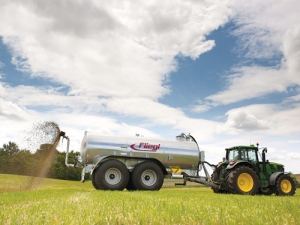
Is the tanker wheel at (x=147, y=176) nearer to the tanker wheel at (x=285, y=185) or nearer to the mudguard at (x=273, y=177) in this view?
the mudguard at (x=273, y=177)

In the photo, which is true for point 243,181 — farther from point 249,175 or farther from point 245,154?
point 245,154

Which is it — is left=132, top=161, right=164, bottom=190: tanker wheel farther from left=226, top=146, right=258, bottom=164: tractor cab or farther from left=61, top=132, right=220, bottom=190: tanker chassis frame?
left=226, top=146, right=258, bottom=164: tractor cab

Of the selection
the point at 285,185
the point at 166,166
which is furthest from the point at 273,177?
the point at 166,166

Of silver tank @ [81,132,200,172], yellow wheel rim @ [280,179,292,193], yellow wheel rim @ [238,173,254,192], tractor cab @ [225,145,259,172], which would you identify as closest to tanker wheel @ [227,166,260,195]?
yellow wheel rim @ [238,173,254,192]

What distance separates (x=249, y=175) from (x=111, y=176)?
6.95 metres

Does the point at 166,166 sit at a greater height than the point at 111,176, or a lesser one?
greater

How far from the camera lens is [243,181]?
15734 mm

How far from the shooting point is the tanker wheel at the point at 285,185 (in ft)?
53.1

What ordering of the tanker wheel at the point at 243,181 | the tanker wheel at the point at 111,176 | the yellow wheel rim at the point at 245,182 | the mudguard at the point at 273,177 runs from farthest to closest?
the mudguard at the point at 273,177, the yellow wheel rim at the point at 245,182, the tanker wheel at the point at 243,181, the tanker wheel at the point at 111,176

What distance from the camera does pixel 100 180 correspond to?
48.2 ft

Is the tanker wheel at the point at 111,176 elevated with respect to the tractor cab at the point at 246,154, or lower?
lower

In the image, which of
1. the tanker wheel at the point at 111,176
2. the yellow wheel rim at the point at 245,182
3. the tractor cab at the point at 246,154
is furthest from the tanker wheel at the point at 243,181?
the tanker wheel at the point at 111,176

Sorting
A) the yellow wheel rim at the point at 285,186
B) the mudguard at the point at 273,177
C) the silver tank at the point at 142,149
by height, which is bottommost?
the yellow wheel rim at the point at 285,186

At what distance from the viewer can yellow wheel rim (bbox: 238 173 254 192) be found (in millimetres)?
15586
